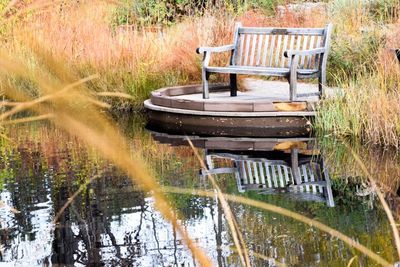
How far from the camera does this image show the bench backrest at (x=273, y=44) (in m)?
9.38

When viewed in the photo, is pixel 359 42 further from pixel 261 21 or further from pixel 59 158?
pixel 59 158

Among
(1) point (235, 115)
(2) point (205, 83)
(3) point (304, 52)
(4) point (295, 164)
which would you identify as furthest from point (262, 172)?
(2) point (205, 83)

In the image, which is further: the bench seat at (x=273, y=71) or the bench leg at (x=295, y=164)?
the bench seat at (x=273, y=71)

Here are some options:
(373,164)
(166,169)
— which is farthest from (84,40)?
(373,164)

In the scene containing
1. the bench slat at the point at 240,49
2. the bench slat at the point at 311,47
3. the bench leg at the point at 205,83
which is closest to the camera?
the bench slat at the point at 311,47

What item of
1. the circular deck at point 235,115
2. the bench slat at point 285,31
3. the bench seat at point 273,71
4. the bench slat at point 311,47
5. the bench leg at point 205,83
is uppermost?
the bench slat at point 285,31

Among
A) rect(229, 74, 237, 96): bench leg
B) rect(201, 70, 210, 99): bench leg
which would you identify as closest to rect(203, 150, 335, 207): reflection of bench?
rect(201, 70, 210, 99): bench leg

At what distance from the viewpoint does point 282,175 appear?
703cm

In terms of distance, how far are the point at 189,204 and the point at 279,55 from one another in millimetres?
4555

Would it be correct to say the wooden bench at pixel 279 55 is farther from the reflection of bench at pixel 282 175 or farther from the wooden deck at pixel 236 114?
the reflection of bench at pixel 282 175

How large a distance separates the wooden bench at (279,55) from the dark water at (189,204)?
839 mm

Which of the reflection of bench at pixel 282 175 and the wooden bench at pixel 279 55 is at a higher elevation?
the wooden bench at pixel 279 55

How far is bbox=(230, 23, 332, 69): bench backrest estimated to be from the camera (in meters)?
9.38

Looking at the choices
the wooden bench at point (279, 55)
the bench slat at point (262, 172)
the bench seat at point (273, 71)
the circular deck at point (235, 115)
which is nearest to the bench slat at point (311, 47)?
the wooden bench at point (279, 55)
